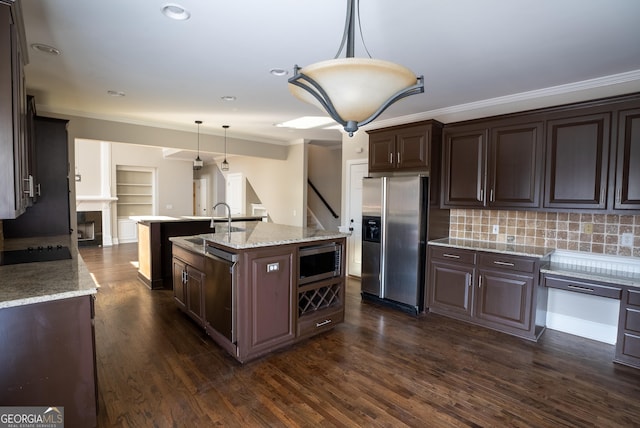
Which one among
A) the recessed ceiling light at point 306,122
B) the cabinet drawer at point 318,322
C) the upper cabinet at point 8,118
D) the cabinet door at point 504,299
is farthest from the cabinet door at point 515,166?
the upper cabinet at point 8,118

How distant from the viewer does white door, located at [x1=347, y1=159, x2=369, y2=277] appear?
526cm

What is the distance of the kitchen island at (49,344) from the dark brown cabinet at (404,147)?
10.9 feet

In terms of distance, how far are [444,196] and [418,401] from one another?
240 centimetres

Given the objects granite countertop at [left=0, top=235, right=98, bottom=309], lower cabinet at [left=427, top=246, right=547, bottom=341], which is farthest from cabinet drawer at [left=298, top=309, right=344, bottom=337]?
granite countertop at [left=0, top=235, right=98, bottom=309]

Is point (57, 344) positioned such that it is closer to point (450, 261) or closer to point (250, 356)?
point (250, 356)

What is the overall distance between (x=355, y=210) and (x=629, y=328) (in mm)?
3449

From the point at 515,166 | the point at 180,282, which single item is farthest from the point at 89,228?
the point at 515,166

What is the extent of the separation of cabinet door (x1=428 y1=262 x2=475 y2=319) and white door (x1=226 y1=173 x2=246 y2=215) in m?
6.02

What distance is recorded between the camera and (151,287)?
469 cm

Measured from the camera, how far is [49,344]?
5.72ft

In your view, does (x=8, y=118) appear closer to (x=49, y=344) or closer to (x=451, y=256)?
(x=49, y=344)

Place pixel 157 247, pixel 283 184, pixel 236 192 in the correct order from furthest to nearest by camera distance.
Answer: pixel 236 192 < pixel 283 184 < pixel 157 247

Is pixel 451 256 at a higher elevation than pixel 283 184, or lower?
lower

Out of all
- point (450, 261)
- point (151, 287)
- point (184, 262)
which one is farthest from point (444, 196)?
Answer: point (151, 287)
